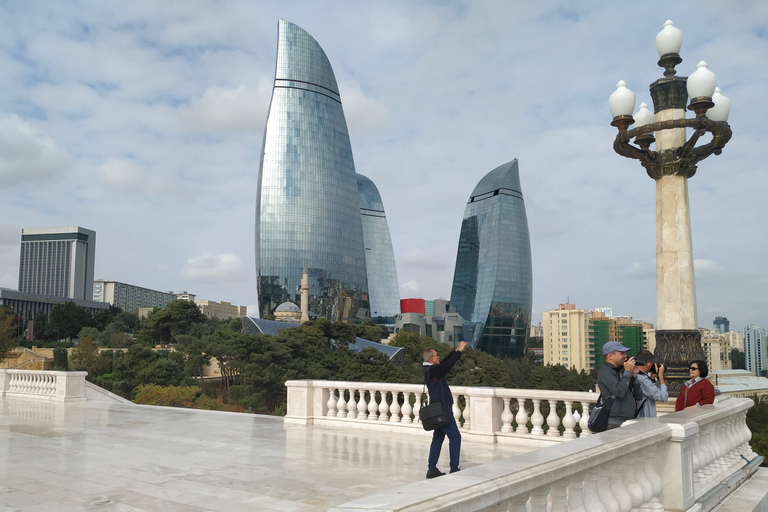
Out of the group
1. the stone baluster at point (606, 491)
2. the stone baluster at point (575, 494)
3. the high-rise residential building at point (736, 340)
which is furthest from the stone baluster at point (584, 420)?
the high-rise residential building at point (736, 340)

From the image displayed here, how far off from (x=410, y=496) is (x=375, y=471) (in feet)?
15.7

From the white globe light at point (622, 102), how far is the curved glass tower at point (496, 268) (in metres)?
104

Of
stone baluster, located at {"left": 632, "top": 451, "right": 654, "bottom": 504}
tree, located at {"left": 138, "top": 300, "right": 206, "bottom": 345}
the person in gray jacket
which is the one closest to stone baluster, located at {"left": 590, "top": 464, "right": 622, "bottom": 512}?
stone baluster, located at {"left": 632, "top": 451, "right": 654, "bottom": 504}

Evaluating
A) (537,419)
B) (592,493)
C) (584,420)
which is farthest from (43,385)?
(592,493)

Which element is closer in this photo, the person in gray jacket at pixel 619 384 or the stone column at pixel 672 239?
the person in gray jacket at pixel 619 384

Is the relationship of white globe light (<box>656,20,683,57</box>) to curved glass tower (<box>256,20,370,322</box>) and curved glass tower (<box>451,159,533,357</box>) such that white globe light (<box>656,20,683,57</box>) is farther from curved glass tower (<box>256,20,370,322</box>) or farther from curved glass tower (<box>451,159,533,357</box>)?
curved glass tower (<box>451,159,533,357</box>)

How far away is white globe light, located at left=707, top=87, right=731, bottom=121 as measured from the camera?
34.3 ft

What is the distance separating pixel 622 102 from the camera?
10.3m

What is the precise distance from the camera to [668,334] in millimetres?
9758

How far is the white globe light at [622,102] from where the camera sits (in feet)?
33.8

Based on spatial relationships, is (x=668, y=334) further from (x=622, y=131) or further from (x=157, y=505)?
(x=157, y=505)

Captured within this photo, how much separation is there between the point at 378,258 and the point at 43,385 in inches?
4376

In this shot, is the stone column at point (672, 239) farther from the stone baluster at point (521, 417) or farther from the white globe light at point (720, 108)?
the stone baluster at point (521, 417)

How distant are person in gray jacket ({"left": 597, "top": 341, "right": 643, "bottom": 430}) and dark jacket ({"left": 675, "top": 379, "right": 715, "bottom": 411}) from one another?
1670mm
